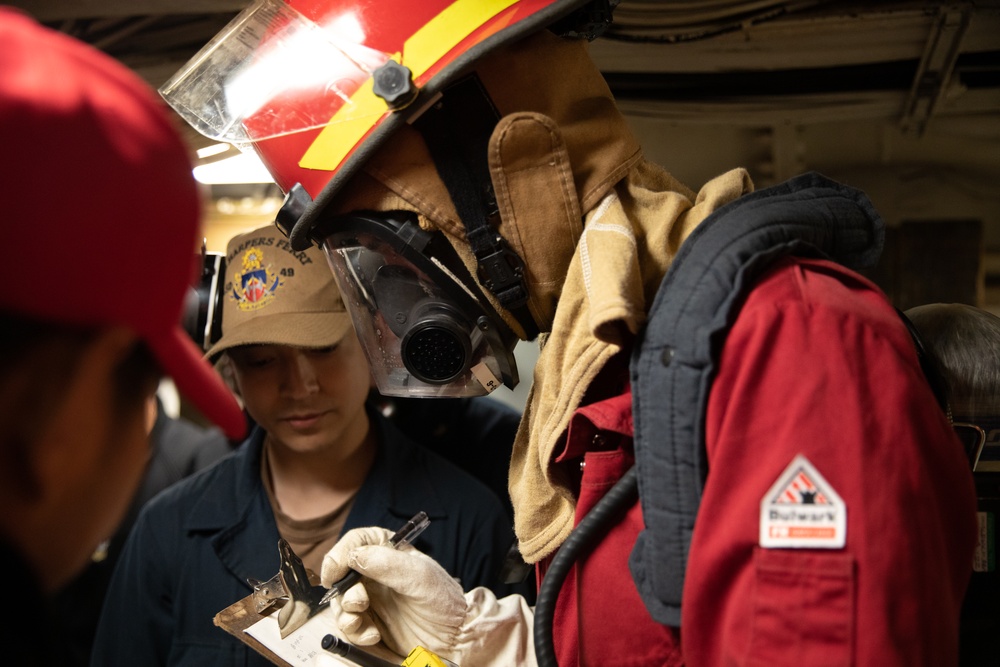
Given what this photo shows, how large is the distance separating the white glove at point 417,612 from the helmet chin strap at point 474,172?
549mm

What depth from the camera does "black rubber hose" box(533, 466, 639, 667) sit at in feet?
3.96

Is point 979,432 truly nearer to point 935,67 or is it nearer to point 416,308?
point 416,308

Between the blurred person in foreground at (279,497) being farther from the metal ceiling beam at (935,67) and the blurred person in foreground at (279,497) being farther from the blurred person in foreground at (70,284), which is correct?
the metal ceiling beam at (935,67)

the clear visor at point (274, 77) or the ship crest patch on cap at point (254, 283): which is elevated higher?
the clear visor at point (274, 77)

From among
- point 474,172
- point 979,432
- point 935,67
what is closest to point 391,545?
point 474,172

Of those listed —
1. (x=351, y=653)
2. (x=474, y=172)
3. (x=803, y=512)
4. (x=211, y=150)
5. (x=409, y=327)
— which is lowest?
(x=351, y=653)

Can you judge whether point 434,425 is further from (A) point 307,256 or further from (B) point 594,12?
(B) point 594,12

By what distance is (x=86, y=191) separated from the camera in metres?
0.70

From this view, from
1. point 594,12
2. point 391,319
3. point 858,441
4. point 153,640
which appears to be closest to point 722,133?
point 594,12

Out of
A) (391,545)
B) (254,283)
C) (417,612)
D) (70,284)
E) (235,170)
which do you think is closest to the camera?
(70,284)

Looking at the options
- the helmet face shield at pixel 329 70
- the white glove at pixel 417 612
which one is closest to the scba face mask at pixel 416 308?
the helmet face shield at pixel 329 70

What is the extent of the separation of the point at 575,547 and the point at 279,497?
121cm

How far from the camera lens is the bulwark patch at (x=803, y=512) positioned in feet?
3.09

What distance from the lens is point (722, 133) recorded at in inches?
97.3
